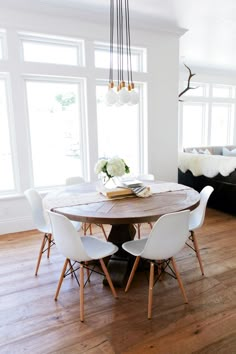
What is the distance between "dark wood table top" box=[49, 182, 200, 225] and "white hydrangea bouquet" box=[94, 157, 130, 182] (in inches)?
9.5

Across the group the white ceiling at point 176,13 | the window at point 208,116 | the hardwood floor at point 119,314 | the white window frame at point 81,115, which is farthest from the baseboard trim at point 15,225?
the window at point 208,116

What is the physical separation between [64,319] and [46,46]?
11.2 ft

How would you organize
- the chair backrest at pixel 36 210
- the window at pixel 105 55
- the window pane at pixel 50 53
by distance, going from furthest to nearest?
the window at pixel 105 55 < the window pane at pixel 50 53 < the chair backrest at pixel 36 210

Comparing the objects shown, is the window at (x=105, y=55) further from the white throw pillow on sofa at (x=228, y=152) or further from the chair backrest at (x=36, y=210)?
the white throw pillow on sofa at (x=228, y=152)

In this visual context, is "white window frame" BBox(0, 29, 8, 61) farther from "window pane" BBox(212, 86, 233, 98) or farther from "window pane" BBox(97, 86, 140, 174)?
"window pane" BBox(212, 86, 233, 98)

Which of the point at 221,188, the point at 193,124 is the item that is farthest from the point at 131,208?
the point at 193,124

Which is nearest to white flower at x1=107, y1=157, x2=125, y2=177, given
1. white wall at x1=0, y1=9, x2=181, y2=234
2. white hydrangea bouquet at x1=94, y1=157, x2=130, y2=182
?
white hydrangea bouquet at x1=94, y1=157, x2=130, y2=182

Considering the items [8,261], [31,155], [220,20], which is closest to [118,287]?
[8,261]

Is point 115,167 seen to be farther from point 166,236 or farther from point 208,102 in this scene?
point 208,102

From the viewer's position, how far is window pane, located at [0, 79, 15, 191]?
355 centimetres

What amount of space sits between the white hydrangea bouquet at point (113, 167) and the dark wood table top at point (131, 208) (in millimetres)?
242

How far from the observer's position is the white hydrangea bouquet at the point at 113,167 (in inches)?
91.1

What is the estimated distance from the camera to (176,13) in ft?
11.9

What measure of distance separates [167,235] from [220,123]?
6.33 meters
